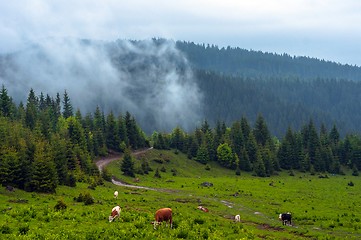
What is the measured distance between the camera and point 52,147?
6919cm

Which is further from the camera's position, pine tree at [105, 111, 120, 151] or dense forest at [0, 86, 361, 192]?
pine tree at [105, 111, 120, 151]

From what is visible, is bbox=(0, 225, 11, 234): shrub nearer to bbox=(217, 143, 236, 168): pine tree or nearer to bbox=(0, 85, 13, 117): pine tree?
bbox=(0, 85, 13, 117): pine tree

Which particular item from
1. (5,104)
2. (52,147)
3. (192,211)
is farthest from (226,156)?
(192,211)

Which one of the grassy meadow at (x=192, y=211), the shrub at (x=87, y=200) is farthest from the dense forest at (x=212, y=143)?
the shrub at (x=87, y=200)

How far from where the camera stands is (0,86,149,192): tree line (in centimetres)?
Answer: 5606

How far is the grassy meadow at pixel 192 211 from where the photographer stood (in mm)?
28578

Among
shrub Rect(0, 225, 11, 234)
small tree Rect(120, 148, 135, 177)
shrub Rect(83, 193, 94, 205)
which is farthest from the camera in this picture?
small tree Rect(120, 148, 135, 177)

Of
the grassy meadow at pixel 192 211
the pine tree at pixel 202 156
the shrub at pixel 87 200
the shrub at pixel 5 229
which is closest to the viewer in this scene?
the shrub at pixel 5 229

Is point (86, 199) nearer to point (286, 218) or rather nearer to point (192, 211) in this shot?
point (192, 211)

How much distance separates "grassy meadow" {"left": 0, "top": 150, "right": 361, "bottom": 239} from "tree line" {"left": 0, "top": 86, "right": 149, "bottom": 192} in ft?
11.9

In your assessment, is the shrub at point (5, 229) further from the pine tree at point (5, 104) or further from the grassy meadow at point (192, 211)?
the pine tree at point (5, 104)

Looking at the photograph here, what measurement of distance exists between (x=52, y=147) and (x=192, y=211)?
3192 cm

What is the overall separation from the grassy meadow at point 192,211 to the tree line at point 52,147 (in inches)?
143

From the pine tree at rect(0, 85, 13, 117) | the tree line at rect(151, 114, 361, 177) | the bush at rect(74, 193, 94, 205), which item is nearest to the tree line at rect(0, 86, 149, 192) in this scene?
the pine tree at rect(0, 85, 13, 117)
